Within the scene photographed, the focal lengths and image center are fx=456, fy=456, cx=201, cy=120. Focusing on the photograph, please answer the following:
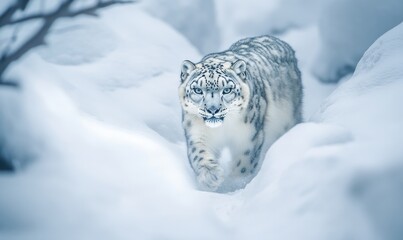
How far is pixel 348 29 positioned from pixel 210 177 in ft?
13.9

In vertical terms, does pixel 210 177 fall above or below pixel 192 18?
above

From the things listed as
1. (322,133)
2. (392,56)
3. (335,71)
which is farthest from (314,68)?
(322,133)

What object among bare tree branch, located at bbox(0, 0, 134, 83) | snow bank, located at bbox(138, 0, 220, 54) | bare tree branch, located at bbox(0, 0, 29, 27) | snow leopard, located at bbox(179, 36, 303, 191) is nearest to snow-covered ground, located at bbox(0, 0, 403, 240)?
bare tree branch, located at bbox(0, 0, 134, 83)

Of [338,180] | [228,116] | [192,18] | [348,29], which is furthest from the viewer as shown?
[192,18]

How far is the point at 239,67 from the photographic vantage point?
4125 mm

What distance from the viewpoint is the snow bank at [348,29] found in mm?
6367

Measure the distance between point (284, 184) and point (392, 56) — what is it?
185cm

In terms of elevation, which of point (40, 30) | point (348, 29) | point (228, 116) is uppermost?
point (40, 30)

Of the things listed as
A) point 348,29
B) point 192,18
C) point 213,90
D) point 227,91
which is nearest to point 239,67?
point 227,91

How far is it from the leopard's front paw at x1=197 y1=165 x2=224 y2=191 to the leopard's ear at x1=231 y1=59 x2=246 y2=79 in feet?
2.85

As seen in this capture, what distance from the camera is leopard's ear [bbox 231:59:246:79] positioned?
162 inches

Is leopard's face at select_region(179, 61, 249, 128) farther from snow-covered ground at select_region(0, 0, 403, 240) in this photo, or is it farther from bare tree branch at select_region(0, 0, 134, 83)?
bare tree branch at select_region(0, 0, 134, 83)

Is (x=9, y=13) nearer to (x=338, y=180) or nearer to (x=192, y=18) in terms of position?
(x=338, y=180)

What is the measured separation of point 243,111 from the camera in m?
4.10
